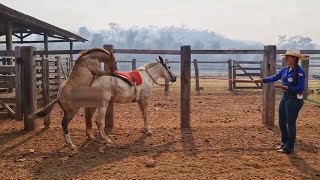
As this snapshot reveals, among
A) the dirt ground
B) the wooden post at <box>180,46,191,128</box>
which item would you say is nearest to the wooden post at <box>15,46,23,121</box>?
the dirt ground

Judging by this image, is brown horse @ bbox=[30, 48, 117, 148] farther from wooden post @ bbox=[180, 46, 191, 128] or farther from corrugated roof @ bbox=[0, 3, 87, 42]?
corrugated roof @ bbox=[0, 3, 87, 42]

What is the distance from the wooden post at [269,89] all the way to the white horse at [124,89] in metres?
2.32

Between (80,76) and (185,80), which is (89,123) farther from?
(185,80)

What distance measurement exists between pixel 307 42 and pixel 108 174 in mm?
188455

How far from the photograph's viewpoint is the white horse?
701 centimetres

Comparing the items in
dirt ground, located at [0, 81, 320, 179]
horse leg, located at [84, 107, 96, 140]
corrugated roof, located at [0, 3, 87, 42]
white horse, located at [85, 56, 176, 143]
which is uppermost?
corrugated roof, located at [0, 3, 87, 42]

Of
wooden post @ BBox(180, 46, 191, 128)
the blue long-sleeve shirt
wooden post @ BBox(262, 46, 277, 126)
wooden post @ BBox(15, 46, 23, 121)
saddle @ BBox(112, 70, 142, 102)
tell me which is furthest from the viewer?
wooden post @ BBox(262, 46, 277, 126)

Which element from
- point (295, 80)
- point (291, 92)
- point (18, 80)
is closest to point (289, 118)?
point (291, 92)

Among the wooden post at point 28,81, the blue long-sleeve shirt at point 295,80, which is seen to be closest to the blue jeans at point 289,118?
the blue long-sleeve shirt at point 295,80

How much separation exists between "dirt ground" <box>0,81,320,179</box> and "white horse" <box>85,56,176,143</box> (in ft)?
1.52

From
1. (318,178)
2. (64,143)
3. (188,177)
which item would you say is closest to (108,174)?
(188,177)

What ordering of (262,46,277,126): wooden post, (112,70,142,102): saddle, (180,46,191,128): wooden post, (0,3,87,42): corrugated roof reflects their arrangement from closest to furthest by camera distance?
(112,70,142,102): saddle
(180,46,191,128): wooden post
(262,46,277,126): wooden post
(0,3,87,42): corrugated roof

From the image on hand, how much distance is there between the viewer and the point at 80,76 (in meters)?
6.68

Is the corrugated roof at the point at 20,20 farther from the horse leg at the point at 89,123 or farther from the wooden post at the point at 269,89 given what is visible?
the wooden post at the point at 269,89
